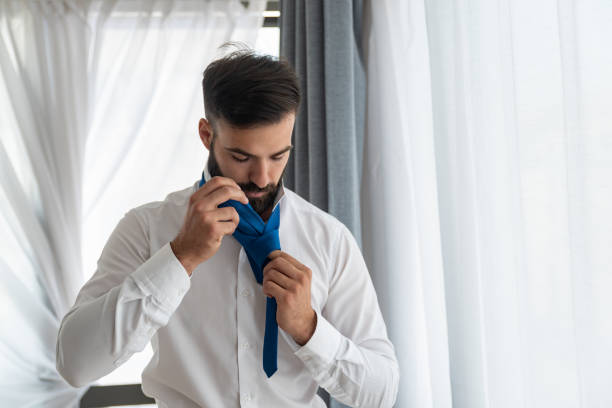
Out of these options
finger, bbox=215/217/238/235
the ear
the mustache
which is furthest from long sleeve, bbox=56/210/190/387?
the ear

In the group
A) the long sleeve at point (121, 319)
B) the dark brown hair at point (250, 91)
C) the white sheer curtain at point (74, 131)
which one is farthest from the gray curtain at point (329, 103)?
the long sleeve at point (121, 319)

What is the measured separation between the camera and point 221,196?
3.66ft

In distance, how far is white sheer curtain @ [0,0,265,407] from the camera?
6.58ft

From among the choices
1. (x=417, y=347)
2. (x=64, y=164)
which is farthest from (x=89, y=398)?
(x=417, y=347)

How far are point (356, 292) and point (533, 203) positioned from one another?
0.54 m

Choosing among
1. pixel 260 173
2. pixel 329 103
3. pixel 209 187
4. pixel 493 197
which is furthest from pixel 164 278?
pixel 329 103

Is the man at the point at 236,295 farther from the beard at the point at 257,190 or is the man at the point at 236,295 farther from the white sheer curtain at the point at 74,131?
the white sheer curtain at the point at 74,131

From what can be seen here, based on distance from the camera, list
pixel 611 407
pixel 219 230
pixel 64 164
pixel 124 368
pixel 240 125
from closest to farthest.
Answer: pixel 611 407, pixel 219 230, pixel 240 125, pixel 64 164, pixel 124 368

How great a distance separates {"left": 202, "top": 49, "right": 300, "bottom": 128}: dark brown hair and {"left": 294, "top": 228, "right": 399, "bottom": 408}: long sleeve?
0.46m

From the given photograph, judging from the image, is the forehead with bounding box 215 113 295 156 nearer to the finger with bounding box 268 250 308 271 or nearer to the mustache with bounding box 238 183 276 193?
the mustache with bounding box 238 183 276 193

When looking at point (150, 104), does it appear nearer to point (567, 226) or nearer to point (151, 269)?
point (151, 269)

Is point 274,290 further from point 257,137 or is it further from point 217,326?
point 257,137

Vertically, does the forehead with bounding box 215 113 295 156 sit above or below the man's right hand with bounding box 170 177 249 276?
above

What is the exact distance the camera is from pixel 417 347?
1709 mm
